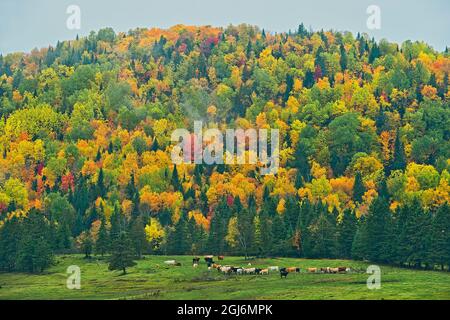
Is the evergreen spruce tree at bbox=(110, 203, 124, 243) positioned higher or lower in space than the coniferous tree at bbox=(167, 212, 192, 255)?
higher

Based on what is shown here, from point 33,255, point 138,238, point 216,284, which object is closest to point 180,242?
point 138,238

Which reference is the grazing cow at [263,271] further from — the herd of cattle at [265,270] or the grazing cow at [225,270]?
the grazing cow at [225,270]

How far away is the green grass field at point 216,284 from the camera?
310 feet

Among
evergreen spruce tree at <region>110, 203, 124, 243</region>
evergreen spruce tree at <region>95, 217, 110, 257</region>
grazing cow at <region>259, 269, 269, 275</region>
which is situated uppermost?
evergreen spruce tree at <region>110, 203, 124, 243</region>

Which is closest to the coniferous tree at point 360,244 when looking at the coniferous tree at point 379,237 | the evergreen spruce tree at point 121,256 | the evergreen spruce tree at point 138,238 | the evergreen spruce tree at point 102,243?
the coniferous tree at point 379,237

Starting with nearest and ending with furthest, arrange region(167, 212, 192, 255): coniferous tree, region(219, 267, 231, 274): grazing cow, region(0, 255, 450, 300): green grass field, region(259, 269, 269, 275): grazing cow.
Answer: region(0, 255, 450, 300): green grass field < region(259, 269, 269, 275): grazing cow < region(219, 267, 231, 274): grazing cow < region(167, 212, 192, 255): coniferous tree

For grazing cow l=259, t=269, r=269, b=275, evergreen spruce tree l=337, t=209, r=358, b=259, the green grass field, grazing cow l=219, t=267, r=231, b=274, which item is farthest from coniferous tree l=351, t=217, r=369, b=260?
grazing cow l=219, t=267, r=231, b=274

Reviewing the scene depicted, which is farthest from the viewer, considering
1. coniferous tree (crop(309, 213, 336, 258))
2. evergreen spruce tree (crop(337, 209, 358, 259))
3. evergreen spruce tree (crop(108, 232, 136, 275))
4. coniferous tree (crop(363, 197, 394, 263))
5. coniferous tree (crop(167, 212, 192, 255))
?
coniferous tree (crop(167, 212, 192, 255))

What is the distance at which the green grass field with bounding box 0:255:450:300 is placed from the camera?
3716 inches

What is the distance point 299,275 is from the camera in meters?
112

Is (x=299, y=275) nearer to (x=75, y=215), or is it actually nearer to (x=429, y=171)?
(x=75, y=215)

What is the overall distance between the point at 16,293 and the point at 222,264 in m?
33.1

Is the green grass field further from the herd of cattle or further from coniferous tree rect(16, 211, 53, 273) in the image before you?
coniferous tree rect(16, 211, 53, 273)
